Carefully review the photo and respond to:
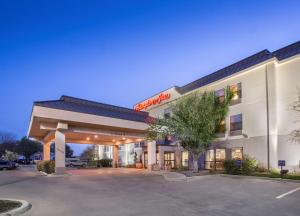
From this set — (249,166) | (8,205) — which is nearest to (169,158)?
(249,166)

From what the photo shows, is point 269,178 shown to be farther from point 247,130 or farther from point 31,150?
point 31,150

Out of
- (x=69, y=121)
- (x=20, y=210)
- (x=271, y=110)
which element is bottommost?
(x=20, y=210)

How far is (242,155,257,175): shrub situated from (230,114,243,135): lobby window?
3.48 m

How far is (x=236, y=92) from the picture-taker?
27.7m

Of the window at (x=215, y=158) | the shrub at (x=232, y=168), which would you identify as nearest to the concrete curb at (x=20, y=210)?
the shrub at (x=232, y=168)

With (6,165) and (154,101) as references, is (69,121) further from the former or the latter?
(6,165)

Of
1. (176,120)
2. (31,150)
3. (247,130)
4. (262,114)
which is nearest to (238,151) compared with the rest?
(247,130)

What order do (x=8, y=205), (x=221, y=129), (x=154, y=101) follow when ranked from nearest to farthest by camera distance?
1. (x=8, y=205)
2. (x=221, y=129)
3. (x=154, y=101)

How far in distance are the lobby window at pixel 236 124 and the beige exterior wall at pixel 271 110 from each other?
1.40 feet

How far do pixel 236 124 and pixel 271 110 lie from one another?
4154 mm

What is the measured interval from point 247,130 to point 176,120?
6.67m

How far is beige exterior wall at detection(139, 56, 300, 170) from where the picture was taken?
23.3 metres

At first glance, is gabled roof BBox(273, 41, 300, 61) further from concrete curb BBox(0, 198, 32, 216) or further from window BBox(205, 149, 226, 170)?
concrete curb BBox(0, 198, 32, 216)

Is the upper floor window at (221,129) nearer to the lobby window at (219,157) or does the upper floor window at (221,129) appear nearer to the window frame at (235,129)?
the window frame at (235,129)
